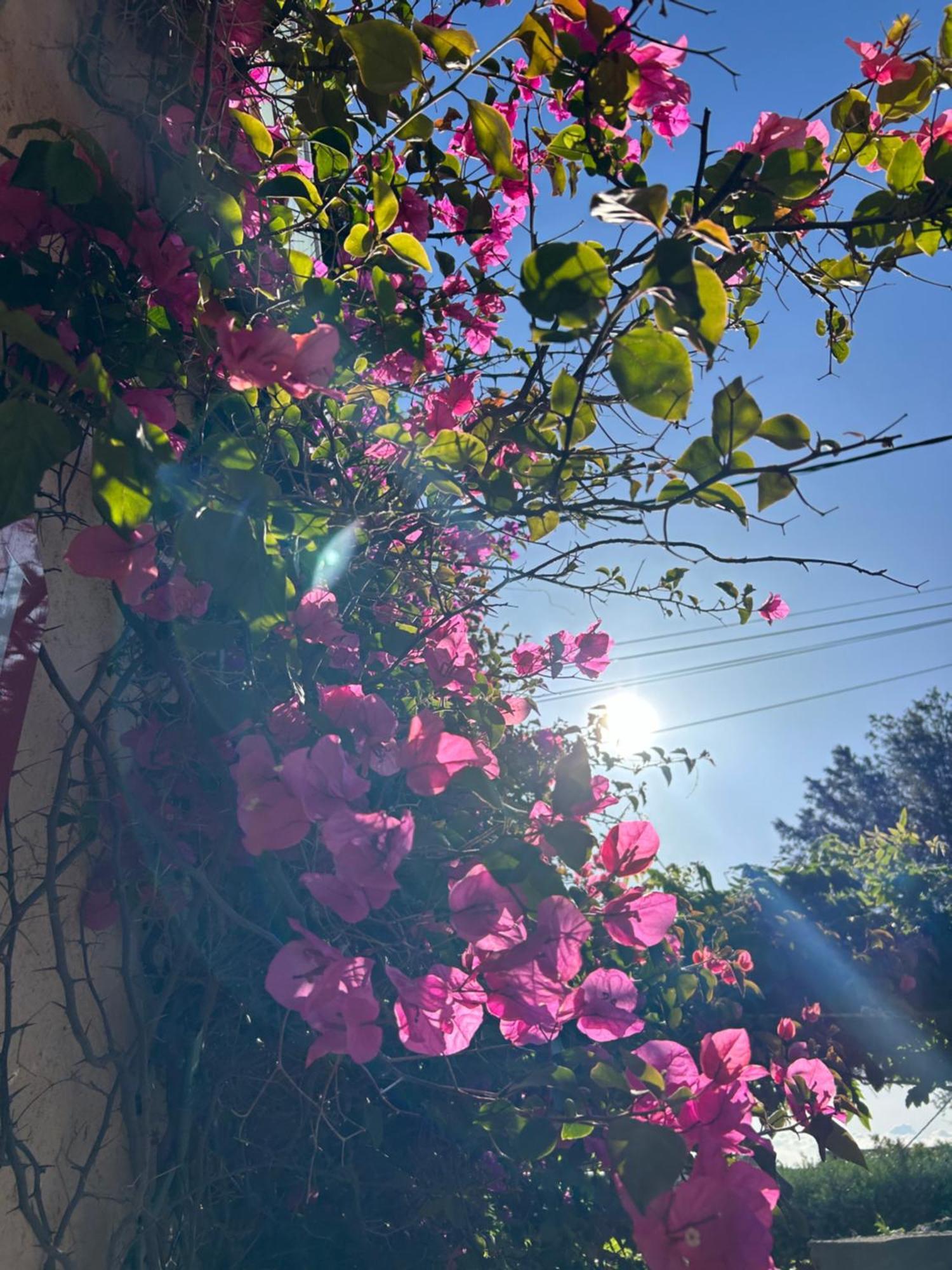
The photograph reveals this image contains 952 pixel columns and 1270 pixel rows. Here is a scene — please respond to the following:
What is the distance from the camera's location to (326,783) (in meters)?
0.80

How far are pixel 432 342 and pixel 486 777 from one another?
1.04m

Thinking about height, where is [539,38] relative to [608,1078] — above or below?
above

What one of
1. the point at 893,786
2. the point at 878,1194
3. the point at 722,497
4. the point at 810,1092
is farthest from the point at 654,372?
the point at 893,786

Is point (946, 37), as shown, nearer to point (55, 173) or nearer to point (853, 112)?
point (853, 112)

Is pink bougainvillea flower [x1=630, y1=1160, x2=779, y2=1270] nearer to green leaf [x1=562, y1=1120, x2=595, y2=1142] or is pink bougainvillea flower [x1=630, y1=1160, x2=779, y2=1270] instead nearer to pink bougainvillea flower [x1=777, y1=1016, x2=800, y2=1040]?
green leaf [x1=562, y1=1120, x2=595, y2=1142]

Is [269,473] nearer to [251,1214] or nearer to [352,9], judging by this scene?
[352,9]

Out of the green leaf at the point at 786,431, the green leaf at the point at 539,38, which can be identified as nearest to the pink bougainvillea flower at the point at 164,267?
the green leaf at the point at 539,38

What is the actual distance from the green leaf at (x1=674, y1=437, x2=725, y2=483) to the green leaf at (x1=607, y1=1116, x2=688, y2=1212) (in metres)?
0.56

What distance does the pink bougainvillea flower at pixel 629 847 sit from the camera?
0.92m

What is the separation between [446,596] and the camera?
1699 mm

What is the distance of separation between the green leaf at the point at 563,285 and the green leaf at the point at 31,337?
1.02 ft

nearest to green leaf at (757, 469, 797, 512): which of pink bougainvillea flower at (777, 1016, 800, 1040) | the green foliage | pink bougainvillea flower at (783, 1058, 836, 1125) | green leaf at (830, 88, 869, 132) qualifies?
green leaf at (830, 88, 869, 132)

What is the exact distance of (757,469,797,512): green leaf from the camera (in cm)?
73

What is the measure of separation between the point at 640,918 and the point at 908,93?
1015 mm
